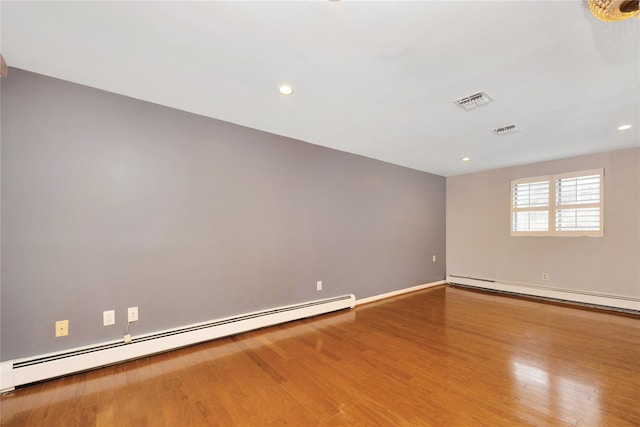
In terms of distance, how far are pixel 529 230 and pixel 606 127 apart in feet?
7.32

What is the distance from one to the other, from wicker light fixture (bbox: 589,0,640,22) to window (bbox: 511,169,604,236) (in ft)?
14.9

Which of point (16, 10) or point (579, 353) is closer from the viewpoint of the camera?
point (16, 10)

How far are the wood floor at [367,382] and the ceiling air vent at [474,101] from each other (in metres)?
2.39

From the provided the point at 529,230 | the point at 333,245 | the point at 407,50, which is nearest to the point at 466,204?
the point at 529,230

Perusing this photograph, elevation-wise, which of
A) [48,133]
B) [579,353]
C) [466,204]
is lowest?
[579,353]

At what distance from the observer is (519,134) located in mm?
3334

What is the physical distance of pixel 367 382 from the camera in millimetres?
2041

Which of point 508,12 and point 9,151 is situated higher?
point 508,12

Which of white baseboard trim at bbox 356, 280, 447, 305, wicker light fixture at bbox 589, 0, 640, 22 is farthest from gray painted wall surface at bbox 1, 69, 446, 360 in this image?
wicker light fixture at bbox 589, 0, 640, 22

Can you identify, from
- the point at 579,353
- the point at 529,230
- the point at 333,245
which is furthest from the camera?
the point at 529,230

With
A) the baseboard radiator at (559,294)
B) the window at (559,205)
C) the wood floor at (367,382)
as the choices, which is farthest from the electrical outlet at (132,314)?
the window at (559,205)

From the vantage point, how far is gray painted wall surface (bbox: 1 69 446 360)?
2043 mm

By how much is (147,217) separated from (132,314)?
0.90 metres

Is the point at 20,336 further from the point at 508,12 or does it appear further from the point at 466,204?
the point at 466,204
